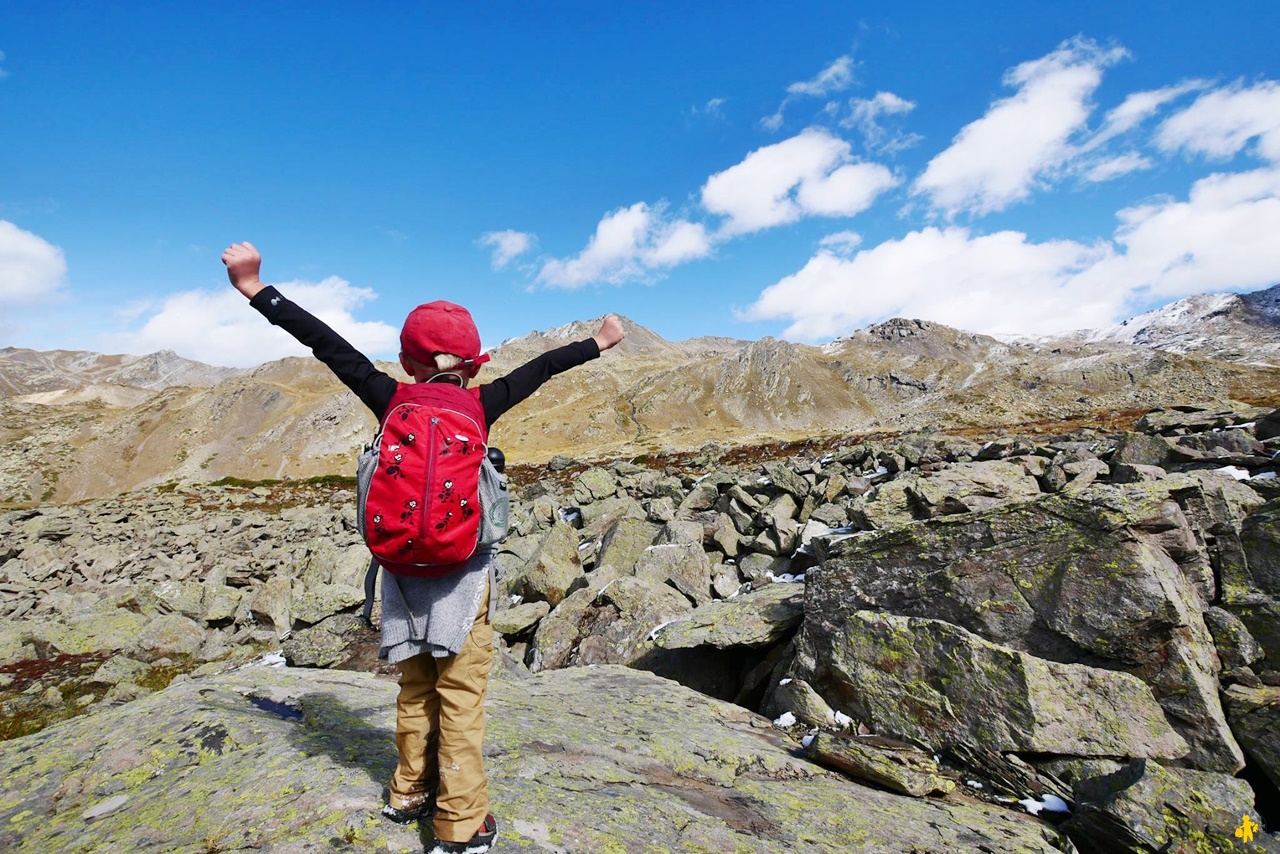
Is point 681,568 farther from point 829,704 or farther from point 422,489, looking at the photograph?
point 422,489

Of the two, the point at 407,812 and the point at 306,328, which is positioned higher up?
the point at 306,328

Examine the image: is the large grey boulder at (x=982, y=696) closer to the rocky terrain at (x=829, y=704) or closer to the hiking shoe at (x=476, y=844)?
the rocky terrain at (x=829, y=704)

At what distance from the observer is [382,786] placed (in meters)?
3.96

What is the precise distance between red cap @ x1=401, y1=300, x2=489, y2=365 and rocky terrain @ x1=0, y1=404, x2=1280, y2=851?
3.09 metres

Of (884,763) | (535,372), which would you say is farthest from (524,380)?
(884,763)

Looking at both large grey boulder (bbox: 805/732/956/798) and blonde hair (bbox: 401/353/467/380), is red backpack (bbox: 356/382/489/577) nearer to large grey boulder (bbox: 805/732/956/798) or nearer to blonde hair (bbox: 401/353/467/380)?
blonde hair (bbox: 401/353/467/380)

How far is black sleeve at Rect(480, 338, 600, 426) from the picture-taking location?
4307mm

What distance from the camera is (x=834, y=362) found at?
194m

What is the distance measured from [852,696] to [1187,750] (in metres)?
3.15

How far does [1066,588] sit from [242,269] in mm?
8860

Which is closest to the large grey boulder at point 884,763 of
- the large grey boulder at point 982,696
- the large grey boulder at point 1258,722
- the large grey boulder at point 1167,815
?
the large grey boulder at point 982,696

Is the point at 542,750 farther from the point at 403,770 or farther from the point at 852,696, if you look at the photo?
the point at 852,696

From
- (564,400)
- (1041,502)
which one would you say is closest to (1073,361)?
(564,400)

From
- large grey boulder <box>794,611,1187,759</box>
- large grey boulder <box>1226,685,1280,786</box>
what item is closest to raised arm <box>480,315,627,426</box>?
large grey boulder <box>794,611,1187,759</box>
